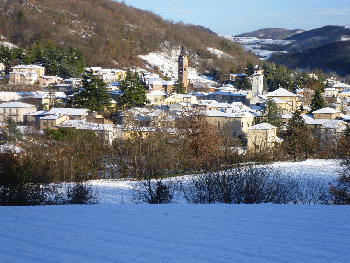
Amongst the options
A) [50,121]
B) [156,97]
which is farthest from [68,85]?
[50,121]

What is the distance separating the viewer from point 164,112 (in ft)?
77.9

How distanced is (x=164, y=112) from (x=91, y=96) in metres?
5.38

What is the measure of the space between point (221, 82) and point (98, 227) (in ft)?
167

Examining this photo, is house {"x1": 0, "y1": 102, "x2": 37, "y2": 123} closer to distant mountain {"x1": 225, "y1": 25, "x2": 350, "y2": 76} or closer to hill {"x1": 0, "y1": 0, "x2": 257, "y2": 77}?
hill {"x1": 0, "y1": 0, "x2": 257, "y2": 77}

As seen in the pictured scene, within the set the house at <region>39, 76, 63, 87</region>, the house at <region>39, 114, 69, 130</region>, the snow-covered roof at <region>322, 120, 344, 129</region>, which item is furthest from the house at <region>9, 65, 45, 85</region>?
the snow-covered roof at <region>322, 120, 344, 129</region>

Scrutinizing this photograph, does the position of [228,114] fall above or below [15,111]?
below

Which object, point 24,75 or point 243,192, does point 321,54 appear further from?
point 243,192

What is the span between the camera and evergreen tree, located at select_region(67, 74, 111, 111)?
2555 centimetres

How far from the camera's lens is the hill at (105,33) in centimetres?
5706

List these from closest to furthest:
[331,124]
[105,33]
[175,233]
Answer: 1. [175,233]
2. [331,124]
3. [105,33]

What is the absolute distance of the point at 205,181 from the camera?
836 centimetres

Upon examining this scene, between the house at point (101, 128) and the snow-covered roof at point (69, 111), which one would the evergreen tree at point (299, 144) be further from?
the snow-covered roof at point (69, 111)

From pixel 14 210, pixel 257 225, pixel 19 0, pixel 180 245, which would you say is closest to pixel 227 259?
pixel 180 245

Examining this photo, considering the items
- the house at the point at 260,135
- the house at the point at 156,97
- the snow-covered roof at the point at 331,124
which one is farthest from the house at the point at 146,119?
the snow-covered roof at the point at 331,124
